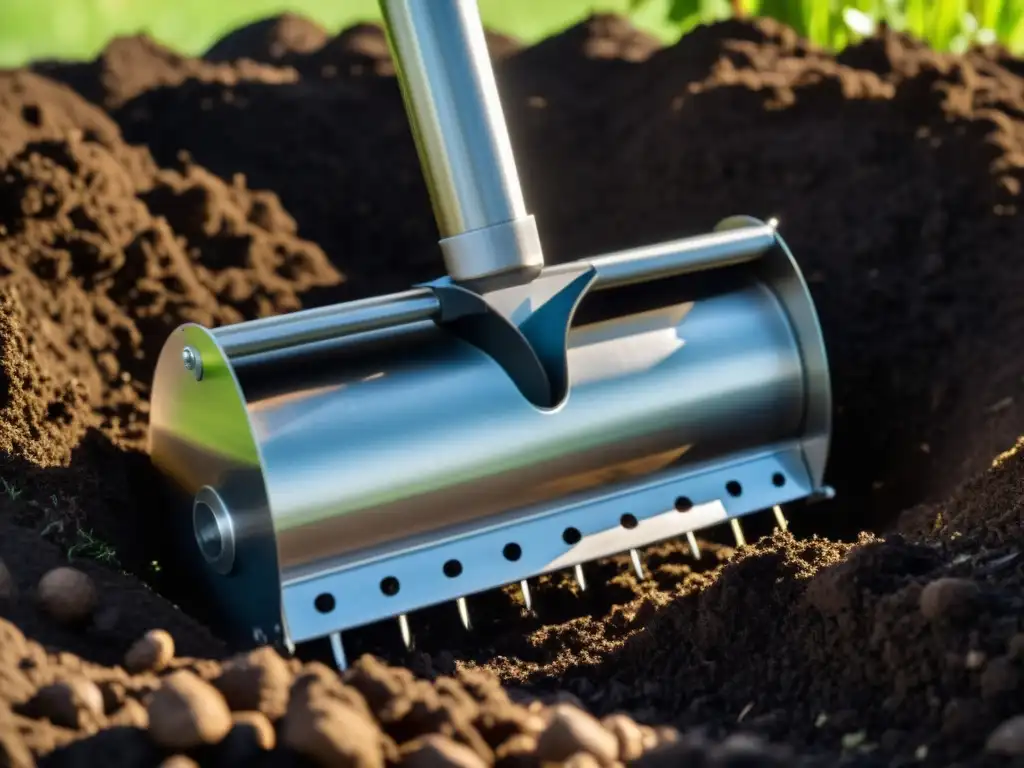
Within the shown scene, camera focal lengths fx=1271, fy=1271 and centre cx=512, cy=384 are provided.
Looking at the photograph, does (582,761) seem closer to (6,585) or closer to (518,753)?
(518,753)

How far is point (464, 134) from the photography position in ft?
6.44

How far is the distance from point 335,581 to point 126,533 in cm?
→ 42

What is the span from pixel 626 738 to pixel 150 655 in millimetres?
590

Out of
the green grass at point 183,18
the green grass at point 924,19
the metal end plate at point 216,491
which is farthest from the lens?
the green grass at point 183,18

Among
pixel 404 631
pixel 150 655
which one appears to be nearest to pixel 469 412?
pixel 404 631

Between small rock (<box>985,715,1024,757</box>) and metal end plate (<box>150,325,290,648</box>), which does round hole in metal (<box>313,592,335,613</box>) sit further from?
small rock (<box>985,715,1024,757</box>)

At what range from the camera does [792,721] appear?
1.44 meters

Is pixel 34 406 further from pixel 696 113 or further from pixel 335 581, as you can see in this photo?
pixel 696 113

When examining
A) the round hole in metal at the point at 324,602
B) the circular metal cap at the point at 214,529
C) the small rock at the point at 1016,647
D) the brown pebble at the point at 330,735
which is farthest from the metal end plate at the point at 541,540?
the small rock at the point at 1016,647

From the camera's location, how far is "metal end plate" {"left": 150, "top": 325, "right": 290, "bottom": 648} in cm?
170

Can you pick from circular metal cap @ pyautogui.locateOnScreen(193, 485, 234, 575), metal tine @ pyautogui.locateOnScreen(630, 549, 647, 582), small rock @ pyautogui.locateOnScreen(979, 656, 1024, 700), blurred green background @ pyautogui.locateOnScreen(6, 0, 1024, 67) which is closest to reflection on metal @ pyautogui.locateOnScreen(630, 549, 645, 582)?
metal tine @ pyautogui.locateOnScreen(630, 549, 647, 582)

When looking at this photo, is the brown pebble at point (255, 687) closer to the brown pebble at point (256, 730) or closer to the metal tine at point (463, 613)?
the brown pebble at point (256, 730)

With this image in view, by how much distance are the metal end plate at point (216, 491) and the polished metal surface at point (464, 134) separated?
0.44 m

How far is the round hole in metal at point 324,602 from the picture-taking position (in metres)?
1.70
